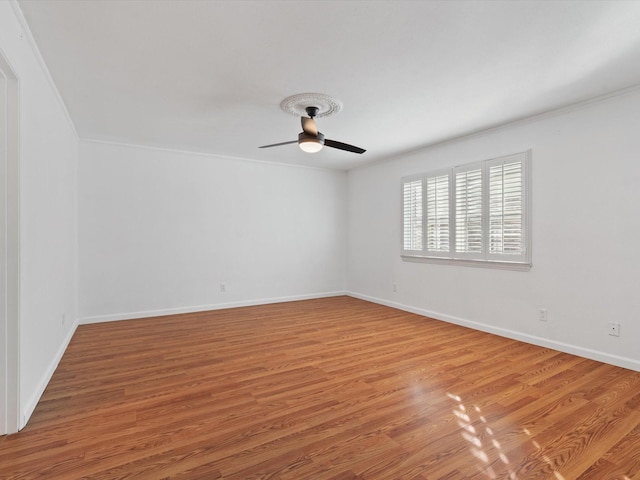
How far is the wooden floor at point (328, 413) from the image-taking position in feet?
5.52

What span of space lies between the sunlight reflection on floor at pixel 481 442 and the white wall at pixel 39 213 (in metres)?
2.71

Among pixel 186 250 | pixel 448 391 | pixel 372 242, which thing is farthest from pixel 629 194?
pixel 186 250

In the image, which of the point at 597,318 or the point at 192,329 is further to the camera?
the point at 192,329

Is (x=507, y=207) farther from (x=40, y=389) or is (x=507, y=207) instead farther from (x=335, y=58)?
(x=40, y=389)

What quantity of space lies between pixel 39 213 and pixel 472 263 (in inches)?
179

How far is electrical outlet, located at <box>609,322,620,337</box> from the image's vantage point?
302 centimetres

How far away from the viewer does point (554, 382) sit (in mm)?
2652

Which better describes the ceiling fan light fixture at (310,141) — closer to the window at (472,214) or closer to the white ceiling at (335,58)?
the white ceiling at (335,58)

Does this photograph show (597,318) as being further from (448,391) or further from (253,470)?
(253,470)

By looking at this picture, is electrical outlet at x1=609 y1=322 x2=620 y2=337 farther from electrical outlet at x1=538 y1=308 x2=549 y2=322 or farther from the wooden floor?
electrical outlet at x1=538 y1=308 x2=549 y2=322

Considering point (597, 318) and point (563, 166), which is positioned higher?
point (563, 166)

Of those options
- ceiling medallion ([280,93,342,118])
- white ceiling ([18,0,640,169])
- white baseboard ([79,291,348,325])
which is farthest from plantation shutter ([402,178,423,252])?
ceiling medallion ([280,93,342,118])

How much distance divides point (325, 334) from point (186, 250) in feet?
8.69

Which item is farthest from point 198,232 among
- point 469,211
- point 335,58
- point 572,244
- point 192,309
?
point 572,244
